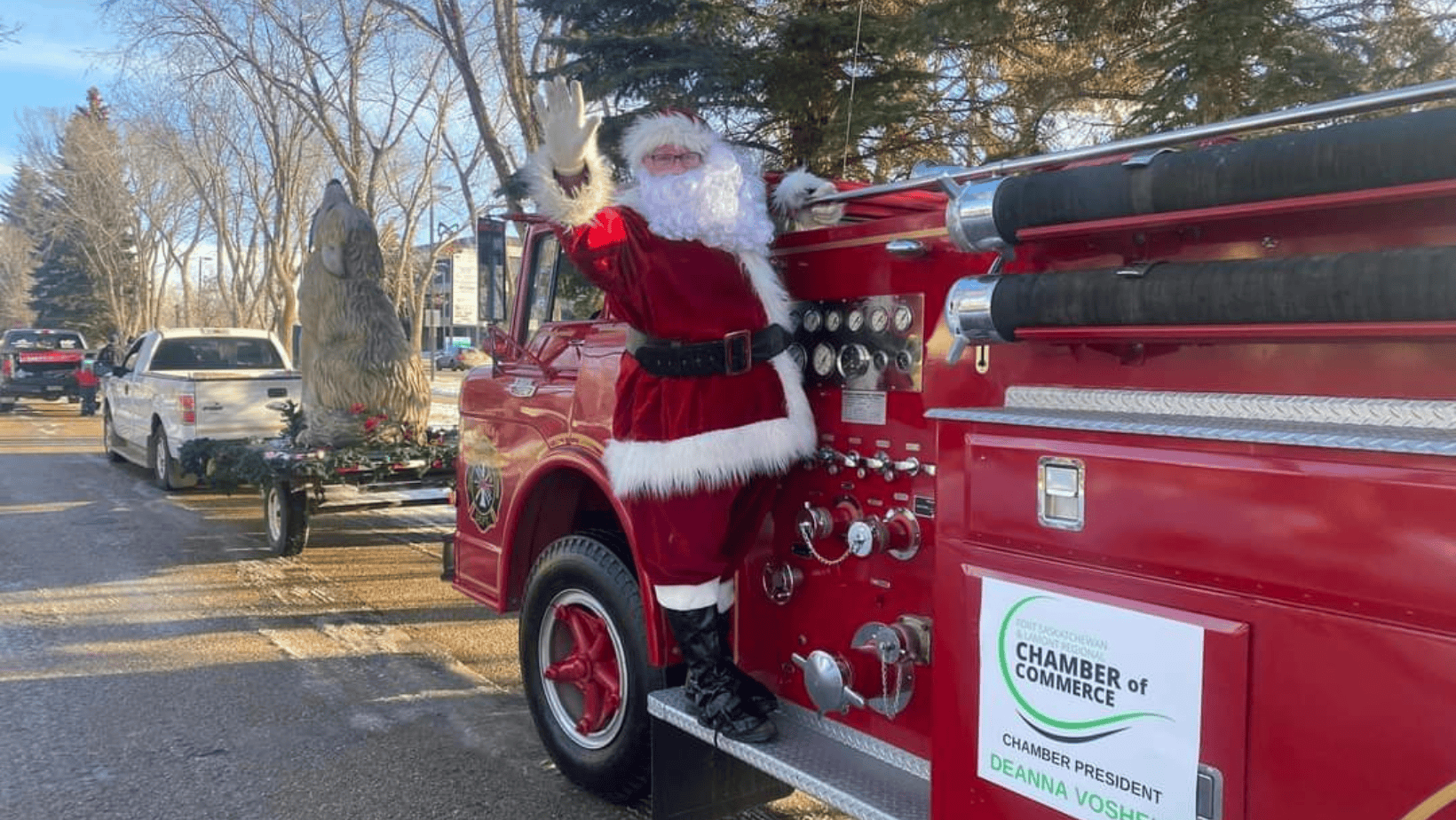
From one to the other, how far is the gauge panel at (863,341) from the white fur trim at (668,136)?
59 cm

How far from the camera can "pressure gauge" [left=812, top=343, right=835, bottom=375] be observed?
3258 mm

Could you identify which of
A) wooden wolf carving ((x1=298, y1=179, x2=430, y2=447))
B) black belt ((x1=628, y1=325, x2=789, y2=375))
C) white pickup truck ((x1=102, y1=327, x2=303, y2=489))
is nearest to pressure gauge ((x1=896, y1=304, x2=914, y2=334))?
black belt ((x1=628, y1=325, x2=789, y2=375))

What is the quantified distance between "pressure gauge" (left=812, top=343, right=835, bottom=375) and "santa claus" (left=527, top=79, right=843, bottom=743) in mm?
74

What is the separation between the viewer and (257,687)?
5.42 meters

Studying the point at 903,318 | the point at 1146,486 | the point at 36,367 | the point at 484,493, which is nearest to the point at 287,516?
the point at 484,493

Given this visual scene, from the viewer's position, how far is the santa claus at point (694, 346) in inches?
123

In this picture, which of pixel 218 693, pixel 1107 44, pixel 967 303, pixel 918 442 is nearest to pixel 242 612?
pixel 218 693

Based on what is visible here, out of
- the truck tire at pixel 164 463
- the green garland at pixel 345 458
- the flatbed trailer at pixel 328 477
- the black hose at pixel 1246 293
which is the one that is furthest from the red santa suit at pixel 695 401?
the truck tire at pixel 164 463

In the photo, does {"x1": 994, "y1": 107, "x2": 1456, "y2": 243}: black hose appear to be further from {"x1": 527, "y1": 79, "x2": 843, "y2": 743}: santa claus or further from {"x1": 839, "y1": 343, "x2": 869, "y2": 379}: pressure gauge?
{"x1": 527, "y1": 79, "x2": 843, "y2": 743}: santa claus

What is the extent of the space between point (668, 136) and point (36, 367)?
2744 cm

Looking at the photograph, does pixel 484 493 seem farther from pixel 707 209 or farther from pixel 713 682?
pixel 707 209

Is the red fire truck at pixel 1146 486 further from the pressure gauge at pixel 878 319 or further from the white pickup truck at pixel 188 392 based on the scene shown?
the white pickup truck at pixel 188 392

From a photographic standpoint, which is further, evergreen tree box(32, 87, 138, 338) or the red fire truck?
evergreen tree box(32, 87, 138, 338)

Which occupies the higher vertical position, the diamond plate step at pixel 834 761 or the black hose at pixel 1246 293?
the black hose at pixel 1246 293
